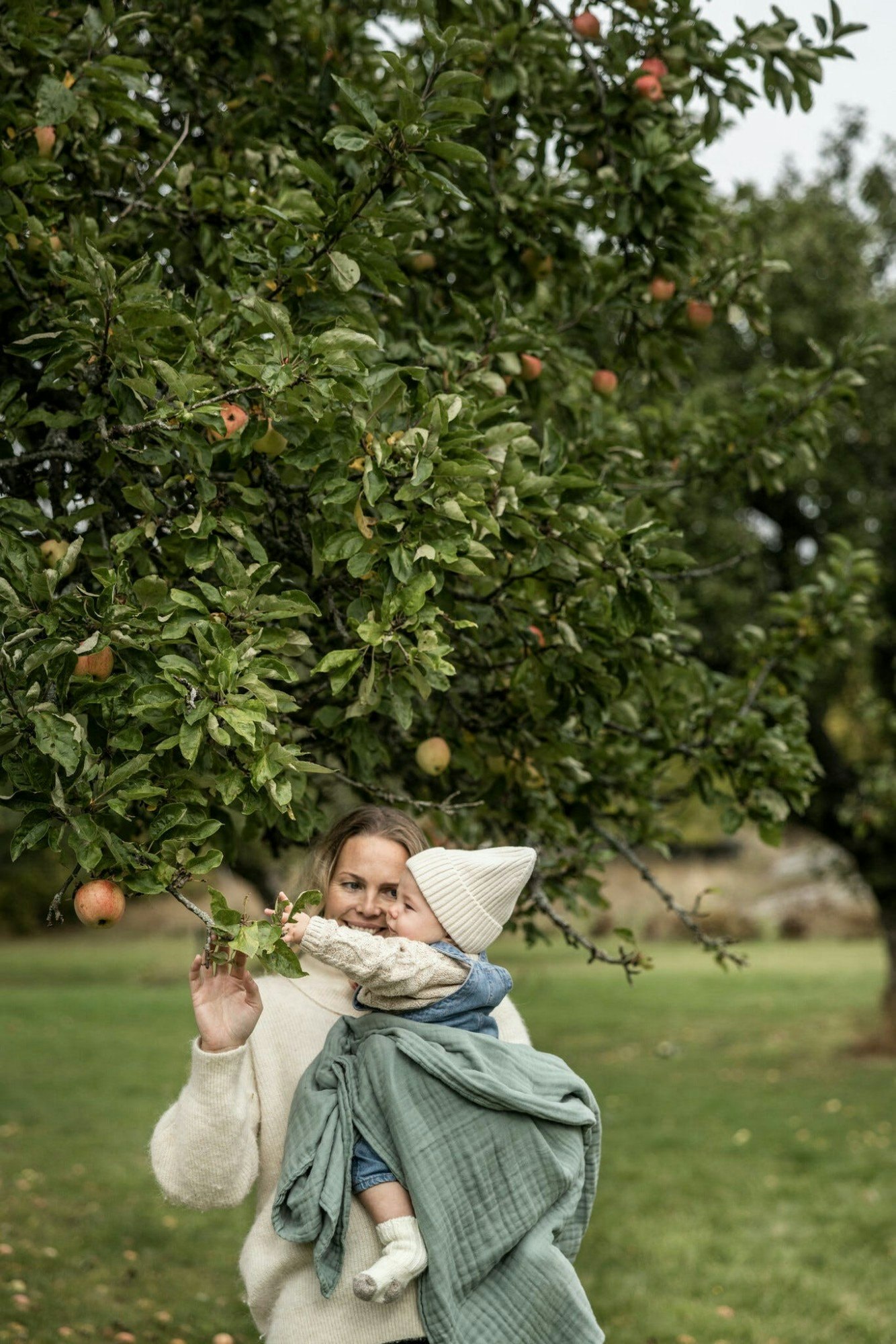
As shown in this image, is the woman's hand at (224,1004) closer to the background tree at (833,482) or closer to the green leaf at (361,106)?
the green leaf at (361,106)

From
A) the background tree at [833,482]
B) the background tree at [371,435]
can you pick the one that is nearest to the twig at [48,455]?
the background tree at [371,435]

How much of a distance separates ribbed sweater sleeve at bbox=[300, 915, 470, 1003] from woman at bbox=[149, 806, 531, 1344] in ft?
0.60

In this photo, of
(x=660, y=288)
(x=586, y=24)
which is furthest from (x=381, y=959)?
(x=586, y=24)

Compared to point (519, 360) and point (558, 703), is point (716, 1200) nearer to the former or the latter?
point (558, 703)

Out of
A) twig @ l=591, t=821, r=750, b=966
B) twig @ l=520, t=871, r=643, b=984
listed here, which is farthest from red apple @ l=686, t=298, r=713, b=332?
twig @ l=520, t=871, r=643, b=984

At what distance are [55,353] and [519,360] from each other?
1344 millimetres

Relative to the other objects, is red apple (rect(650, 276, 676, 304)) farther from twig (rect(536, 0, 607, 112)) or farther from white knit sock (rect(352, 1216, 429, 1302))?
white knit sock (rect(352, 1216, 429, 1302))

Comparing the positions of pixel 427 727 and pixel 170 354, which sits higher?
pixel 170 354

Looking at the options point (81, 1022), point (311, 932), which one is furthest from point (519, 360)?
point (81, 1022)

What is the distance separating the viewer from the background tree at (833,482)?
10.3m

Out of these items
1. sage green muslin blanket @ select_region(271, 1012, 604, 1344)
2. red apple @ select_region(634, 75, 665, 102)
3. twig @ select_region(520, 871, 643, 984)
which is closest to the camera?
sage green muslin blanket @ select_region(271, 1012, 604, 1344)

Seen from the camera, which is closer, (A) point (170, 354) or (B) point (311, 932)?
(B) point (311, 932)

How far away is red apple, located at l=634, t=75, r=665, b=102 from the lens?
4.01m

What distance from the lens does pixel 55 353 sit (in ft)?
9.46
